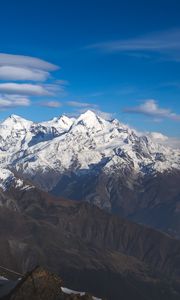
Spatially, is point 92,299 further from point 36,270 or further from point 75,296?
point 36,270

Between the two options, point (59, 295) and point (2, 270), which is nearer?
point (59, 295)

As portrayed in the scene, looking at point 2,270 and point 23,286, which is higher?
point 23,286

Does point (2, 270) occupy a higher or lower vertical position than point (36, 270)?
lower

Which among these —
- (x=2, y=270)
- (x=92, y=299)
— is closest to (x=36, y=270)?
(x=92, y=299)

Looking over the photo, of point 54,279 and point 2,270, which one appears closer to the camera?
point 54,279

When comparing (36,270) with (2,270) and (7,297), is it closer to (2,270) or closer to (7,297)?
(7,297)

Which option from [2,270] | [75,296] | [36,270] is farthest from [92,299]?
[2,270]

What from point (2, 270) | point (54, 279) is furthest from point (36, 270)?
point (2, 270)
